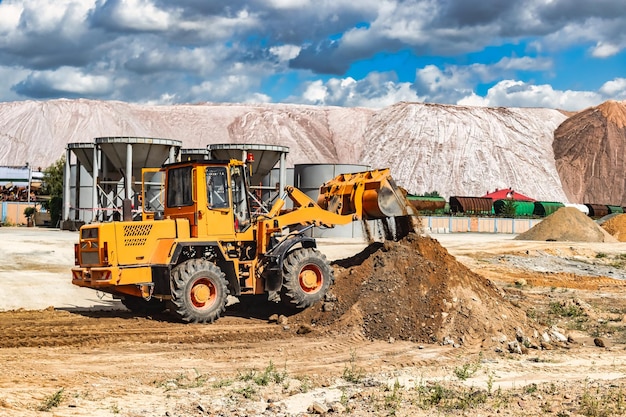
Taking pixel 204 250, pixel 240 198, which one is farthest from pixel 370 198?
pixel 204 250

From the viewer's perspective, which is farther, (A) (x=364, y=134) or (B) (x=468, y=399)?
(A) (x=364, y=134)

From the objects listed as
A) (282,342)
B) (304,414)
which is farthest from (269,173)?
(304,414)

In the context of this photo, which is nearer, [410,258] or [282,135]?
[410,258]

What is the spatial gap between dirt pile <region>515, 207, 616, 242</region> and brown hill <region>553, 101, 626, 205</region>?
208 ft

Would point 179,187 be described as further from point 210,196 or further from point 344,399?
point 344,399

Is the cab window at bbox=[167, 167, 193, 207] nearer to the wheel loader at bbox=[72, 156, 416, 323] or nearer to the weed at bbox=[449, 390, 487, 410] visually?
the wheel loader at bbox=[72, 156, 416, 323]

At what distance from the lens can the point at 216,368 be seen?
1113 centimetres

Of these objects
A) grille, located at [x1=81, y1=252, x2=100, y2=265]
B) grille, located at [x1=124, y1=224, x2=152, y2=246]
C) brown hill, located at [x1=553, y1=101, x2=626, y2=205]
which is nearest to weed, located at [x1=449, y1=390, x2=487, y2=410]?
grille, located at [x1=124, y1=224, x2=152, y2=246]

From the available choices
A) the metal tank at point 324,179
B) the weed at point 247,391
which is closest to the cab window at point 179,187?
the weed at point 247,391

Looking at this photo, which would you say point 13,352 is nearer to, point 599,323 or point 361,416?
point 361,416

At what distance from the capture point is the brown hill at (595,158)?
348 ft

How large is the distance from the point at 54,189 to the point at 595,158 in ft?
248

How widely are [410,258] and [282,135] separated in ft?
313

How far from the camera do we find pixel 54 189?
6378 centimetres
